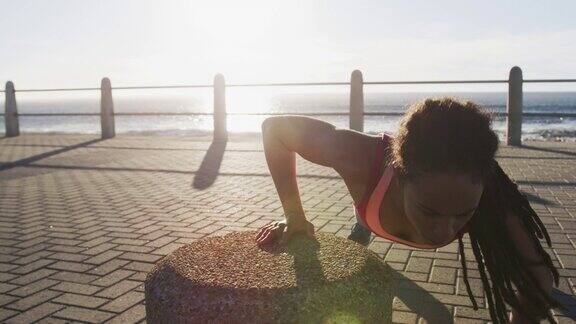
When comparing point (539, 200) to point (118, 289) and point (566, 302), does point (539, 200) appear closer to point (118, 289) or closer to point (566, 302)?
point (566, 302)

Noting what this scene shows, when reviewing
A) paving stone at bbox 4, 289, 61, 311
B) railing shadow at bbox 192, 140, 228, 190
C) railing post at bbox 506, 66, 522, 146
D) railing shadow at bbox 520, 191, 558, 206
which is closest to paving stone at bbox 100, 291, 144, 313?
paving stone at bbox 4, 289, 61, 311

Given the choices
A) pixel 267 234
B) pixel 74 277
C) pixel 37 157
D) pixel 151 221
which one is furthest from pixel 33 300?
pixel 37 157

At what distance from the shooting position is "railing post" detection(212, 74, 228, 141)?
12445mm

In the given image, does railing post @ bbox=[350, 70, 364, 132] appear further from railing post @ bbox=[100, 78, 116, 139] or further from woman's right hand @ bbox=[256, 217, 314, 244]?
woman's right hand @ bbox=[256, 217, 314, 244]

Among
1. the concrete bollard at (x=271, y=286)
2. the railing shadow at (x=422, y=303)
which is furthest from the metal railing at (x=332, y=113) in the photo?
the concrete bollard at (x=271, y=286)

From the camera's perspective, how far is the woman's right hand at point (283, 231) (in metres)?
2.61

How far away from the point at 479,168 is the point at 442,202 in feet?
0.67

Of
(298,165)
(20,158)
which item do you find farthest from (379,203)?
(20,158)

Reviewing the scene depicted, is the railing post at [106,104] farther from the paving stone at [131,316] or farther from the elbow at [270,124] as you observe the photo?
Answer: the elbow at [270,124]

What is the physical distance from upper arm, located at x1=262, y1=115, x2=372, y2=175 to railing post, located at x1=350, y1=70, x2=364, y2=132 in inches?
316

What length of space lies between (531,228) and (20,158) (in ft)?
32.4

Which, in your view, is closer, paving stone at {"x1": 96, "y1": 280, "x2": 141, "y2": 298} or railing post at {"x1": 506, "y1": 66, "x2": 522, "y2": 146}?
paving stone at {"x1": 96, "y1": 280, "x2": 141, "y2": 298}

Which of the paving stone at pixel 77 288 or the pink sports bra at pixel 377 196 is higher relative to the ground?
the pink sports bra at pixel 377 196

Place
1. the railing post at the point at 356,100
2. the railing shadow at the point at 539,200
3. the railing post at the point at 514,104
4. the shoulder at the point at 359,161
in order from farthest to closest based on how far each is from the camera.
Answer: the railing post at the point at 356,100 < the railing post at the point at 514,104 < the railing shadow at the point at 539,200 < the shoulder at the point at 359,161
